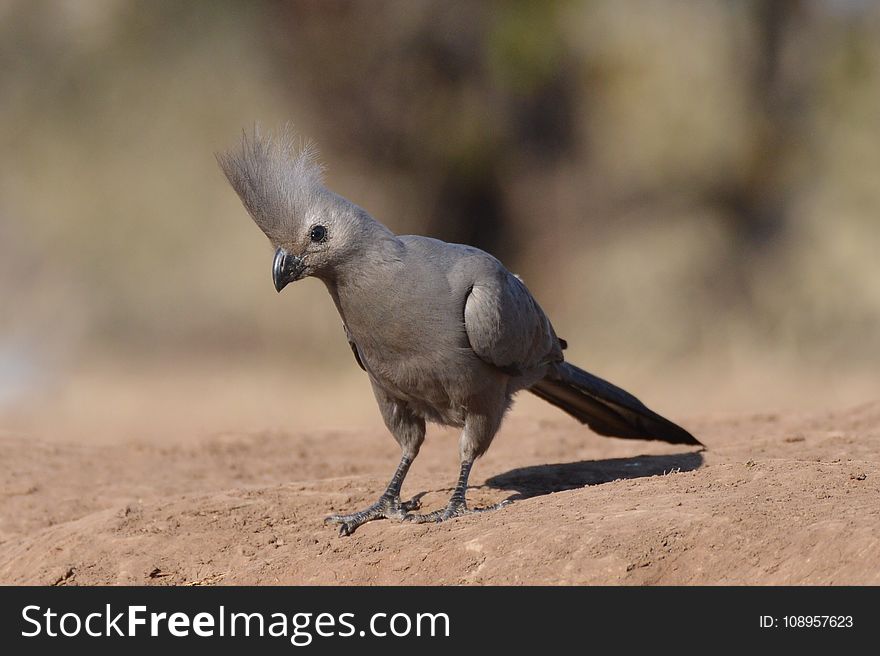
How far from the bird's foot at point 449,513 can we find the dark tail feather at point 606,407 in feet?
3.89

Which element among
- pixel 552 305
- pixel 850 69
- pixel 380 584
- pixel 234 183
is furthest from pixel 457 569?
pixel 850 69

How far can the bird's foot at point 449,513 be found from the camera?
18.7ft

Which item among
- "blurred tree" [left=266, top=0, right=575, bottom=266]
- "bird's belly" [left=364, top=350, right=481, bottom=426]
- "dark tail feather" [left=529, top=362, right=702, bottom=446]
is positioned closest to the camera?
"bird's belly" [left=364, top=350, right=481, bottom=426]

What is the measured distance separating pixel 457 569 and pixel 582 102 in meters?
12.4

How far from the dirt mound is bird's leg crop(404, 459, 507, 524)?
0.22 meters

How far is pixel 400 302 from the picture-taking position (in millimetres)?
5480

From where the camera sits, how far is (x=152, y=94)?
15266 mm

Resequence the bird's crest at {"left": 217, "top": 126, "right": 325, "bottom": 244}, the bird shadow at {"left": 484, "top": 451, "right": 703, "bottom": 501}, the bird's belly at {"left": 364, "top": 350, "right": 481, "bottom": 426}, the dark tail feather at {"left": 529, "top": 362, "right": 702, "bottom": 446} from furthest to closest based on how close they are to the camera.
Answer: the dark tail feather at {"left": 529, "top": 362, "right": 702, "bottom": 446}, the bird shadow at {"left": 484, "top": 451, "right": 703, "bottom": 501}, the bird's belly at {"left": 364, "top": 350, "right": 481, "bottom": 426}, the bird's crest at {"left": 217, "top": 126, "right": 325, "bottom": 244}

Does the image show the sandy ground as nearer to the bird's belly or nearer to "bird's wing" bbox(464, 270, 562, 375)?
the bird's belly

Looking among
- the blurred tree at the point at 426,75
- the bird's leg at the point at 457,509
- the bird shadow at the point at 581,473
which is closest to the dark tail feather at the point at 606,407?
the bird shadow at the point at 581,473

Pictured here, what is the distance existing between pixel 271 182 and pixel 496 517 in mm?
2090

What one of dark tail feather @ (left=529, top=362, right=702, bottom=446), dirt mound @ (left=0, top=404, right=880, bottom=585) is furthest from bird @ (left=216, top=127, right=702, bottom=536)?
dark tail feather @ (left=529, top=362, right=702, bottom=446)

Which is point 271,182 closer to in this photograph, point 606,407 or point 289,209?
point 289,209

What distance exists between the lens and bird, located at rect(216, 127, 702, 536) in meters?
5.41
